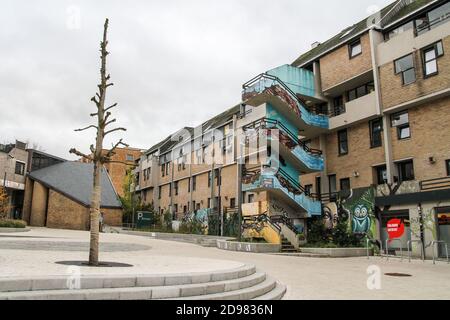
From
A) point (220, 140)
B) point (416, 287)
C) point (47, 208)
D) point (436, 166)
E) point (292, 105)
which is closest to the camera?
point (416, 287)

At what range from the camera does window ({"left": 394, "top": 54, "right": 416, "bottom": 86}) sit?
68.3ft

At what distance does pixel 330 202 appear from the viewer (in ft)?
80.9

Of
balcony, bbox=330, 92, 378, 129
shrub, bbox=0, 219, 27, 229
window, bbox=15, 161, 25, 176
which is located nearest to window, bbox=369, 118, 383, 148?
balcony, bbox=330, 92, 378, 129

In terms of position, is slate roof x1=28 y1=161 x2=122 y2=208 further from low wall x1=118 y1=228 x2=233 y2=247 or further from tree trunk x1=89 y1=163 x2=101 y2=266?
tree trunk x1=89 y1=163 x2=101 y2=266

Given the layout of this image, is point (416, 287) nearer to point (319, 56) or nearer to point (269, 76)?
point (269, 76)

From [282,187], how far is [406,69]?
9.44 meters

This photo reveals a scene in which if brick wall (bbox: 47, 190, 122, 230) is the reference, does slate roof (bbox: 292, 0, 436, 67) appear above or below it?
above

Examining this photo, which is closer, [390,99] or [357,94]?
[390,99]

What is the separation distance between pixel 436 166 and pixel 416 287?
37.6 feet

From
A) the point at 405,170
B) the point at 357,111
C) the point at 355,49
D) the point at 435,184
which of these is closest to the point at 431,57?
the point at 357,111

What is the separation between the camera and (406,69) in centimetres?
2111

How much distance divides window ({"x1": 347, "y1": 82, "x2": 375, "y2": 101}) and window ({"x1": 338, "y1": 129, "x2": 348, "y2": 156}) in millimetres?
2290

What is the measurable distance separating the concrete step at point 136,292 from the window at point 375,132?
17384 mm

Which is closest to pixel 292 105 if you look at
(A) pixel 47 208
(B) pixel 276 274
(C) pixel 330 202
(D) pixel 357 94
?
(D) pixel 357 94
